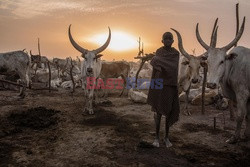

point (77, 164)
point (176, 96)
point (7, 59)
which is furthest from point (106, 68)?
point (77, 164)

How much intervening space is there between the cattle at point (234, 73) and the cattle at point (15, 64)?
858 centimetres

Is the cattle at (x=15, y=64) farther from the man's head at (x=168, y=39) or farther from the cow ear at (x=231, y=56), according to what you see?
the cow ear at (x=231, y=56)

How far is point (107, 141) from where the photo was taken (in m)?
4.64

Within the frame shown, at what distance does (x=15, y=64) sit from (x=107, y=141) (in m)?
7.52

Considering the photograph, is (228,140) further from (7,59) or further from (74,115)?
(7,59)

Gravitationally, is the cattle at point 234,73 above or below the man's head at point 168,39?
below

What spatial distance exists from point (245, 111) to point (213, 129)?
1.55 metres

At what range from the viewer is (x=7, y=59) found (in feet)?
32.4

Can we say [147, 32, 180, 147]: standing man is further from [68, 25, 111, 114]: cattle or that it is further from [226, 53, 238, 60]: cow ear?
[68, 25, 111, 114]: cattle

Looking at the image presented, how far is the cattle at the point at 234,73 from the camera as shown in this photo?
4.34m

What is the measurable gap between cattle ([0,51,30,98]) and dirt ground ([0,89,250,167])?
3358 millimetres

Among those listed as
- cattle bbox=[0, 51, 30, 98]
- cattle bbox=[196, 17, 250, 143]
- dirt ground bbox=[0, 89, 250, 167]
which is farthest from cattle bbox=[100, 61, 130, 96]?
cattle bbox=[196, 17, 250, 143]

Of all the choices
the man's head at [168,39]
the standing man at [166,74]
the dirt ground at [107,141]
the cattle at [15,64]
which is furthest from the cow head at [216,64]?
the cattle at [15,64]

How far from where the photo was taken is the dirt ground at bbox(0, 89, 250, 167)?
12.1 ft
